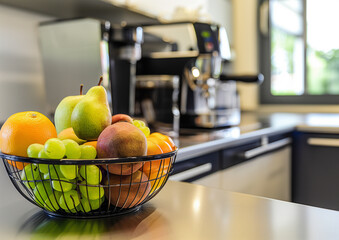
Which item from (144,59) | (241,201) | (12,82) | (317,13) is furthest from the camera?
(317,13)

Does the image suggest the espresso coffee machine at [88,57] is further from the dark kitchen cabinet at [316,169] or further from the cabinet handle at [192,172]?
the dark kitchen cabinet at [316,169]

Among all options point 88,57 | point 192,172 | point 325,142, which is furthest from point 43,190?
point 325,142

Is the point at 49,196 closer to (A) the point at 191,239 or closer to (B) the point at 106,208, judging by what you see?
(B) the point at 106,208

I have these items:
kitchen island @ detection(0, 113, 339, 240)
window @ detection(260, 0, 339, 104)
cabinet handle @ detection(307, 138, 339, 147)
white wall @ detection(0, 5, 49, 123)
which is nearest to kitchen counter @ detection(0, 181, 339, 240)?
kitchen island @ detection(0, 113, 339, 240)

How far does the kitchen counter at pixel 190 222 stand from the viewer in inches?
18.7

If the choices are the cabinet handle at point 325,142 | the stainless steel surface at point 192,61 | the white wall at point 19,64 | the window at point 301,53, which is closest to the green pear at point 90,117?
the stainless steel surface at point 192,61

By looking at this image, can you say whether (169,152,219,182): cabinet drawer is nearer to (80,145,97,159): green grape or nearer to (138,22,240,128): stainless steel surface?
(138,22,240,128): stainless steel surface

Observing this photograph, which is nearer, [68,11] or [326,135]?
[68,11]

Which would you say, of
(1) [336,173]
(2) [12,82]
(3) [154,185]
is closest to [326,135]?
(1) [336,173]

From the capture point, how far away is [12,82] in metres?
1.48

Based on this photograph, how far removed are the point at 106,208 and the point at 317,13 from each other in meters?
2.69

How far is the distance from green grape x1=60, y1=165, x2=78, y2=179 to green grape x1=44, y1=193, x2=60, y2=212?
0.04 meters

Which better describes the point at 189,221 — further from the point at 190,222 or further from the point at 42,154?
the point at 42,154

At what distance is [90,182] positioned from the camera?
0.48 meters
